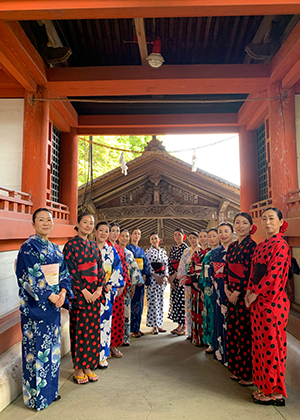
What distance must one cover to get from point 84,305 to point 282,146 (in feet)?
12.1

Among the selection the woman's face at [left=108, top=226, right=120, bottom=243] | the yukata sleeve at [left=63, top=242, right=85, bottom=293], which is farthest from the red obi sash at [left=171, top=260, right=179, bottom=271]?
the yukata sleeve at [left=63, top=242, right=85, bottom=293]

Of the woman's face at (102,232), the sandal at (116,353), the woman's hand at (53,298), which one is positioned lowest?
the sandal at (116,353)

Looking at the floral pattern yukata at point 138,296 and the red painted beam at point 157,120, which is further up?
the red painted beam at point 157,120

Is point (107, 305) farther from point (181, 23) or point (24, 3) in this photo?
point (181, 23)

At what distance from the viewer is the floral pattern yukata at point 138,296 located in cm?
619

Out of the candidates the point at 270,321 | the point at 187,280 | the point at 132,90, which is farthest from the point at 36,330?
the point at 132,90

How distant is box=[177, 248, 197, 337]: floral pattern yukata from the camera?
19.0 ft

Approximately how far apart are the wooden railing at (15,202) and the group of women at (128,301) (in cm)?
97

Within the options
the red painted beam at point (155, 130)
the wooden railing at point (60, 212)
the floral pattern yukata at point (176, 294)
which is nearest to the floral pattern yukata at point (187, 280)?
the floral pattern yukata at point (176, 294)

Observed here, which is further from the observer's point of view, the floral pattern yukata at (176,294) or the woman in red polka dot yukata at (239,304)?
the floral pattern yukata at (176,294)

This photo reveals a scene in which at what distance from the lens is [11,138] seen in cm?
559

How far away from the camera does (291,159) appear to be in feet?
16.8

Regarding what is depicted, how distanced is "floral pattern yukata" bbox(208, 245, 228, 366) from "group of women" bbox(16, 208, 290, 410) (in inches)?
0.5

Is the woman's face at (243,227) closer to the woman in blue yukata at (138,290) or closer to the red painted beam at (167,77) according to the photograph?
the red painted beam at (167,77)
